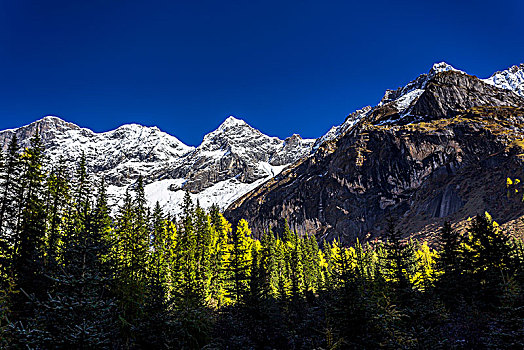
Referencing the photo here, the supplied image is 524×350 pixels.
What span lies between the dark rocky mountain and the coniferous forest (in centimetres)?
7945

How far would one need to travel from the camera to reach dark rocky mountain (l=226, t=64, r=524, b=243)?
104 metres

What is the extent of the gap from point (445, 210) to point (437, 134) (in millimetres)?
36219

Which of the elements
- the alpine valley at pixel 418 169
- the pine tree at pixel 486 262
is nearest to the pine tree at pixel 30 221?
the pine tree at pixel 486 262

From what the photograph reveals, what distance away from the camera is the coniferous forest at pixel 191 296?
10273mm

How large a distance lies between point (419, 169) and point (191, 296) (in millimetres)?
132259

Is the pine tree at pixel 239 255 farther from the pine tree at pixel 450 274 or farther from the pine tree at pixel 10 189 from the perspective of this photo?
the pine tree at pixel 10 189

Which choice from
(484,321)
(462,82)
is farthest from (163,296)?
(462,82)

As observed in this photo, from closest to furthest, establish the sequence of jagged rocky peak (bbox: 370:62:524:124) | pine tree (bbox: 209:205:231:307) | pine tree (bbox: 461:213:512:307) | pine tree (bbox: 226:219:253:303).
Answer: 1. pine tree (bbox: 461:213:512:307)
2. pine tree (bbox: 226:219:253:303)
3. pine tree (bbox: 209:205:231:307)
4. jagged rocky peak (bbox: 370:62:524:124)

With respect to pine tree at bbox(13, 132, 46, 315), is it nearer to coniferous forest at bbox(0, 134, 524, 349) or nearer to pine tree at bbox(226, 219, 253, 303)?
coniferous forest at bbox(0, 134, 524, 349)

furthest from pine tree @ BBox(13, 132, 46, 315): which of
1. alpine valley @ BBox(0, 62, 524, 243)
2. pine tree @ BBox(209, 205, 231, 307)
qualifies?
alpine valley @ BBox(0, 62, 524, 243)

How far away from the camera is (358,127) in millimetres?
164250

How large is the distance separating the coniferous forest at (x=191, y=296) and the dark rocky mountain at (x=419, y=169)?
79455mm

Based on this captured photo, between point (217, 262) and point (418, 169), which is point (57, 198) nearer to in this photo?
point (217, 262)

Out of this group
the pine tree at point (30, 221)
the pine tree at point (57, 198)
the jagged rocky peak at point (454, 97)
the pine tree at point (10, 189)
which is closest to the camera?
the pine tree at point (30, 221)
